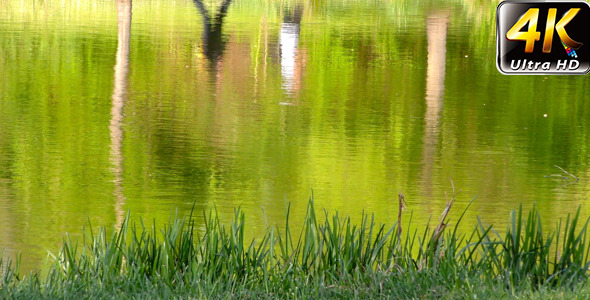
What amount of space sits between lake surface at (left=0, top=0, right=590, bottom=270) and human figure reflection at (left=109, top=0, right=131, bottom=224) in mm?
27

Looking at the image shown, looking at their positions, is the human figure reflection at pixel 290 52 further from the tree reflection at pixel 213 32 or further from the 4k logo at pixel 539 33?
the 4k logo at pixel 539 33

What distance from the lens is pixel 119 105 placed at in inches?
385

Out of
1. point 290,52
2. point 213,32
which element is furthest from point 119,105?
point 213,32

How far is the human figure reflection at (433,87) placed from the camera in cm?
791

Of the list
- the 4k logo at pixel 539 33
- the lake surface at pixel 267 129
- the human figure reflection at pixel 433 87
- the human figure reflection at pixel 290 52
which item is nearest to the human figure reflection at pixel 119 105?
the lake surface at pixel 267 129

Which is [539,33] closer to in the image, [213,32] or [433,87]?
[433,87]

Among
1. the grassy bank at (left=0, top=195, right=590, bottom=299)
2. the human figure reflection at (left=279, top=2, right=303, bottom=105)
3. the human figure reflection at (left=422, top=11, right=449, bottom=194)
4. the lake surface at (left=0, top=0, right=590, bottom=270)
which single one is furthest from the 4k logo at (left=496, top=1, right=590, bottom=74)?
the human figure reflection at (left=279, top=2, right=303, bottom=105)

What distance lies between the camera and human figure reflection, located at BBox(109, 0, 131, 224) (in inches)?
269

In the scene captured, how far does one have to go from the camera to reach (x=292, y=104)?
1002 centimetres

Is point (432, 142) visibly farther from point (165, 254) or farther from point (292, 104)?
point (165, 254)

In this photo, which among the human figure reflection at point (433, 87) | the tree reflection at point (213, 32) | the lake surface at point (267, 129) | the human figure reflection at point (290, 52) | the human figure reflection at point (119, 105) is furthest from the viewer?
the tree reflection at point (213, 32)

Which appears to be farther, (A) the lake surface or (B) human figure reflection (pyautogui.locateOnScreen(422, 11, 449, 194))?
(B) human figure reflection (pyautogui.locateOnScreen(422, 11, 449, 194))

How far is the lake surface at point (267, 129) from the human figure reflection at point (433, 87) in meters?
0.03

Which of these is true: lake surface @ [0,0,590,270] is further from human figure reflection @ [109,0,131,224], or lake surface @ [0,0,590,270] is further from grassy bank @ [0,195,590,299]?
grassy bank @ [0,195,590,299]
